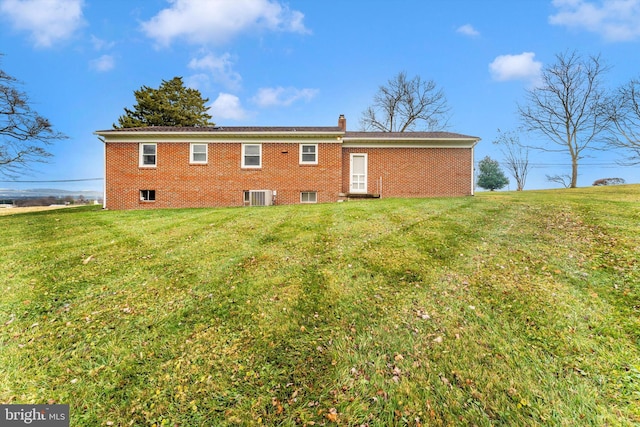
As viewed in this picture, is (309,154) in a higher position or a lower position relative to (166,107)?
lower

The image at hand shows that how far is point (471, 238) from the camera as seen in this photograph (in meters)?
6.34

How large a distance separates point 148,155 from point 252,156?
19.2ft

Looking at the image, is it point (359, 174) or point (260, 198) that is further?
point (359, 174)

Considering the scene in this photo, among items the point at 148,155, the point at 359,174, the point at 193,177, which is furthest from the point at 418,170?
the point at 148,155

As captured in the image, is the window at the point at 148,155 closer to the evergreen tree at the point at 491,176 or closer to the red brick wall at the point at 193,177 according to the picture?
the red brick wall at the point at 193,177

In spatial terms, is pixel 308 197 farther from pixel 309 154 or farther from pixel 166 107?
pixel 166 107

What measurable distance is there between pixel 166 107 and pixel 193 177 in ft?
80.3

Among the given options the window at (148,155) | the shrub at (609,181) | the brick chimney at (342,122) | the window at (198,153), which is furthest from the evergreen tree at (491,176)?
the window at (148,155)

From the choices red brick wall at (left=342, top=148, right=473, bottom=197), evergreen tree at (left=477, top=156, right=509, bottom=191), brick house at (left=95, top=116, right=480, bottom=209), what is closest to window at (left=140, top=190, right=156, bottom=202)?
brick house at (left=95, top=116, right=480, bottom=209)

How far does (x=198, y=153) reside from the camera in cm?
1588

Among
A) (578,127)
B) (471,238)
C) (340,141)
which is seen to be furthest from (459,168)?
(578,127)

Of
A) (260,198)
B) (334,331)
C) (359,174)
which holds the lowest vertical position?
(334,331)

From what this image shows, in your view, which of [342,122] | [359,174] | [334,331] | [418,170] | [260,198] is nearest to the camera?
[334,331]

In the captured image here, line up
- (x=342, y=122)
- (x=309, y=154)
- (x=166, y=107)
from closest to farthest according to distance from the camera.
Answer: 1. (x=309, y=154)
2. (x=342, y=122)
3. (x=166, y=107)
